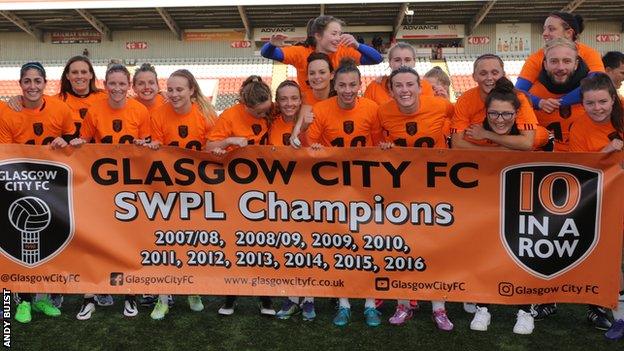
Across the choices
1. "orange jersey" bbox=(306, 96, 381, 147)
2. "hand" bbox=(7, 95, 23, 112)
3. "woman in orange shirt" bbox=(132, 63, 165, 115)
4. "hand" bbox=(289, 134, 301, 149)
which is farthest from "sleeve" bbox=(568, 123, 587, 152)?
"hand" bbox=(7, 95, 23, 112)

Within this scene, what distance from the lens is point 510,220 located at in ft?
11.0

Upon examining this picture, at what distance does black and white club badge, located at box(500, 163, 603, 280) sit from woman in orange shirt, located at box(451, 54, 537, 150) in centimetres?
17

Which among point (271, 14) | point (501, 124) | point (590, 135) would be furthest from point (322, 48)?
point (271, 14)

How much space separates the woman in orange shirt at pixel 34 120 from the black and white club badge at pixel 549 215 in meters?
3.01

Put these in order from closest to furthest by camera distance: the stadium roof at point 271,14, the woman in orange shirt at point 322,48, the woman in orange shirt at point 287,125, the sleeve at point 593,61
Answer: the woman in orange shirt at point 287,125 < the sleeve at point 593,61 < the woman in orange shirt at point 322,48 < the stadium roof at point 271,14

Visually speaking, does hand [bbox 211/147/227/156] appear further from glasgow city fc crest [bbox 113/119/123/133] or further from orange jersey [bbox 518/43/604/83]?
orange jersey [bbox 518/43/604/83]

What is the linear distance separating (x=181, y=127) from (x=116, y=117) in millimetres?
515

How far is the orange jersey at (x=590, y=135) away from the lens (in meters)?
3.37

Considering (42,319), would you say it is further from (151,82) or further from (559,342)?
(559,342)

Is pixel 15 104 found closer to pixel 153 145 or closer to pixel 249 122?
pixel 153 145

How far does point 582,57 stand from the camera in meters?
4.07

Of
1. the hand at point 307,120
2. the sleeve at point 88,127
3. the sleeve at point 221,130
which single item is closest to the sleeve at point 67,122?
the sleeve at point 88,127

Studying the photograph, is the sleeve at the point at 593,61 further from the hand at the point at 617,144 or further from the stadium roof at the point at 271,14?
the stadium roof at the point at 271,14

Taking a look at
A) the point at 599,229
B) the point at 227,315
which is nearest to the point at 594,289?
the point at 599,229
